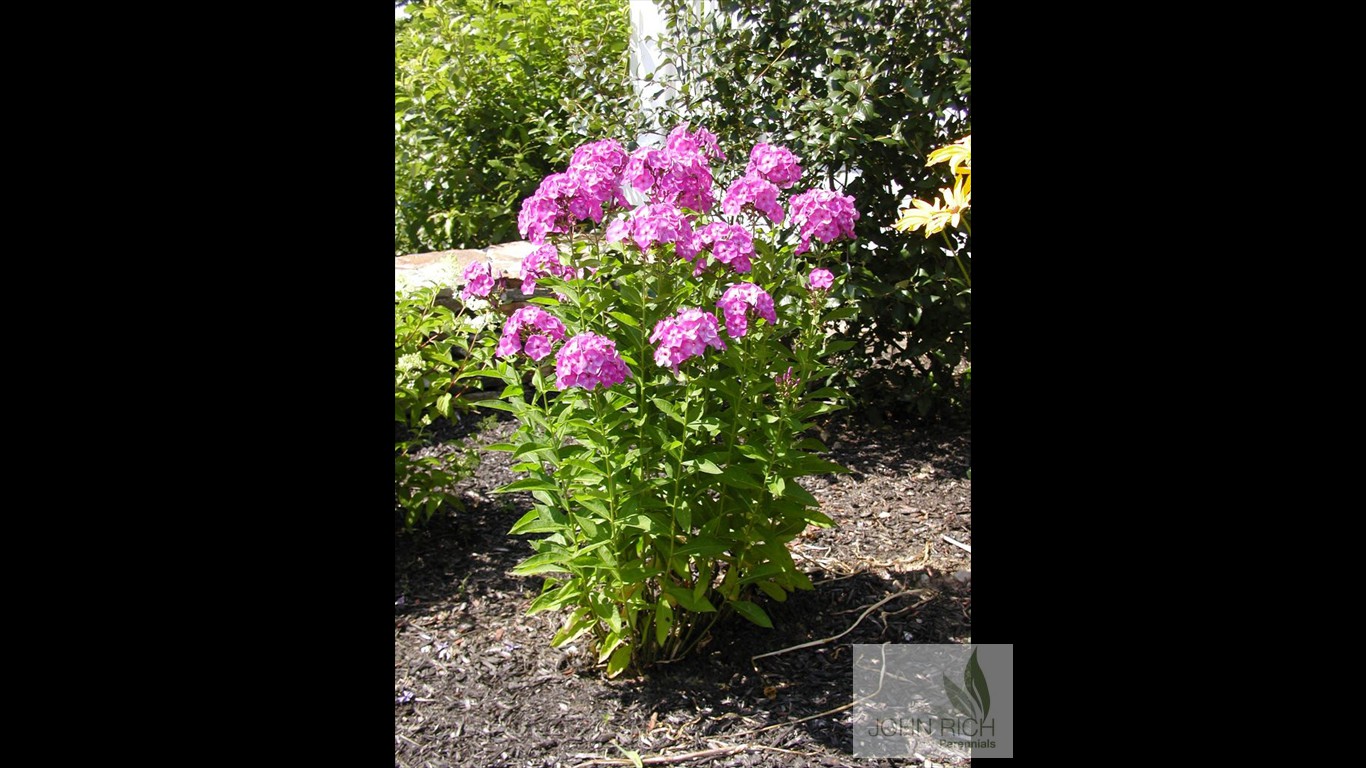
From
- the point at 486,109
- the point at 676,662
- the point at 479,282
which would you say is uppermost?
the point at 486,109

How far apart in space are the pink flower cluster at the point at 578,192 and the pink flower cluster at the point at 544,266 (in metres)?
0.05

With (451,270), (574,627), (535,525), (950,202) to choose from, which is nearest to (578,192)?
(535,525)

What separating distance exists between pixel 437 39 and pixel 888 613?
5613mm

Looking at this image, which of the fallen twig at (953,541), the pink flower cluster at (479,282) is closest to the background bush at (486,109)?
the fallen twig at (953,541)

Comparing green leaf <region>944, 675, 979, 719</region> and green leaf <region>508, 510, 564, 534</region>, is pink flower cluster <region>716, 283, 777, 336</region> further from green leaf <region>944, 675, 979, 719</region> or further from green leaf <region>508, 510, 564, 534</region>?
green leaf <region>944, 675, 979, 719</region>

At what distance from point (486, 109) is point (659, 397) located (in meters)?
4.69

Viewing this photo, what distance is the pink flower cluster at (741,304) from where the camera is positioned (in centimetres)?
223

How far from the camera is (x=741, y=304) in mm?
2248

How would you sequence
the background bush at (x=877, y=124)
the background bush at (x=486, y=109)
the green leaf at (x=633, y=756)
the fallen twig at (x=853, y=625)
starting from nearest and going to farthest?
the green leaf at (x=633, y=756) < the fallen twig at (x=853, y=625) < the background bush at (x=877, y=124) < the background bush at (x=486, y=109)

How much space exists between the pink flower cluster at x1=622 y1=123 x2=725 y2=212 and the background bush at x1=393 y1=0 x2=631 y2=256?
12.8 feet

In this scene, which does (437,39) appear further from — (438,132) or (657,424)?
(657,424)

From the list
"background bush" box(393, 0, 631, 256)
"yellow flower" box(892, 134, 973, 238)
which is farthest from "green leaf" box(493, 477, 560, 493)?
"background bush" box(393, 0, 631, 256)

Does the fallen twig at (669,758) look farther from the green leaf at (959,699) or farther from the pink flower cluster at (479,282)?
the pink flower cluster at (479,282)

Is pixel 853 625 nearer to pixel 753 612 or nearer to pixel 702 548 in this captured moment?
pixel 753 612
